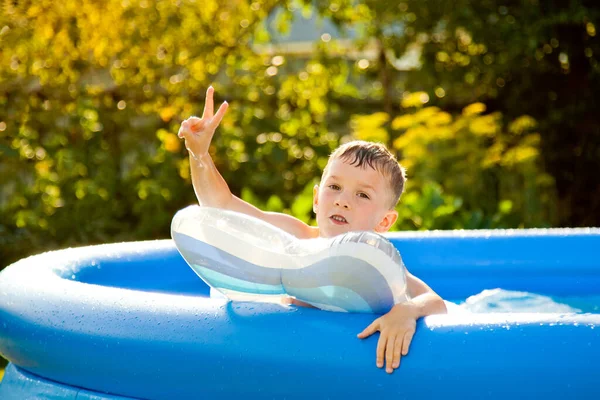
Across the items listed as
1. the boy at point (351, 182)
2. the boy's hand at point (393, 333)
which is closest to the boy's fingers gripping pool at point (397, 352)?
the boy's hand at point (393, 333)

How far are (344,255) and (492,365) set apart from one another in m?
0.36

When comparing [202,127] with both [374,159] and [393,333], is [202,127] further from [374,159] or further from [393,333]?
[393,333]

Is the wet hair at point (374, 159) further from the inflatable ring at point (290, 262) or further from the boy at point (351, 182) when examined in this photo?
the inflatable ring at point (290, 262)

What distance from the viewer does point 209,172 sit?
258 cm

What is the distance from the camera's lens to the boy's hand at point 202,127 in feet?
7.88

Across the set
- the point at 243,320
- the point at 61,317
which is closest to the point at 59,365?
the point at 61,317

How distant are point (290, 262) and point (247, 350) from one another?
0.22 m

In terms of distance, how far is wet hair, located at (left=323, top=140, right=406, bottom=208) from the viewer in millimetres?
2445

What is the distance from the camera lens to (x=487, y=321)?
1856 mm

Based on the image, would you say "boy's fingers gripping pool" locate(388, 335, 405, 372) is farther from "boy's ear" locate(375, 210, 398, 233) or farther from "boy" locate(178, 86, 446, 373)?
"boy's ear" locate(375, 210, 398, 233)

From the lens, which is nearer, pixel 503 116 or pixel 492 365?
pixel 492 365

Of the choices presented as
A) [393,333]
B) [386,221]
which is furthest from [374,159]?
[393,333]

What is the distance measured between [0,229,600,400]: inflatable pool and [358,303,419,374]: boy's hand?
2cm

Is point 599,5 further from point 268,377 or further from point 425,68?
point 268,377
